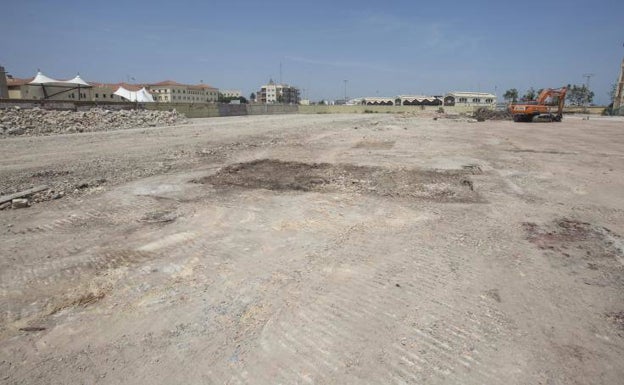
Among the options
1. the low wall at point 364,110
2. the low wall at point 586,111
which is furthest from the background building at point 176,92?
the low wall at point 586,111

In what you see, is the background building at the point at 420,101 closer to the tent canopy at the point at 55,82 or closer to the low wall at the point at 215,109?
the low wall at the point at 215,109

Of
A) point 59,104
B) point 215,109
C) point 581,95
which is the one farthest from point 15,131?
point 581,95

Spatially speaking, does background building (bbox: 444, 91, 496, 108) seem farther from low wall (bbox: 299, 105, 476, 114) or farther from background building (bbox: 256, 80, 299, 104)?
background building (bbox: 256, 80, 299, 104)

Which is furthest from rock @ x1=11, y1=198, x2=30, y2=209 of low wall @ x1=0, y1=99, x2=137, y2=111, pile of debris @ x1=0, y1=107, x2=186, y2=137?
low wall @ x1=0, y1=99, x2=137, y2=111

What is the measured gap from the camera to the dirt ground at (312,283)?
277 centimetres

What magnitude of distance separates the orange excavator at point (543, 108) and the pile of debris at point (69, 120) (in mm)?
30372

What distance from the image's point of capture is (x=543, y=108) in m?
31.9

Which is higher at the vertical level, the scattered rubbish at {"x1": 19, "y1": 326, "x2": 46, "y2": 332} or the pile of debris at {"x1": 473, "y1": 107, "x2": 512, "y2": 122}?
the pile of debris at {"x1": 473, "y1": 107, "x2": 512, "y2": 122}

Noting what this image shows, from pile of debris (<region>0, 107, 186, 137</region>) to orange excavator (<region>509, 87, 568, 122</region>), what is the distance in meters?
30.4

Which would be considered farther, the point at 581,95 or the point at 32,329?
the point at 581,95

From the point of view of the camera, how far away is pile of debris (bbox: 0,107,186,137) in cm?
2072

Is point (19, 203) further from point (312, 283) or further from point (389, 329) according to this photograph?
point (389, 329)

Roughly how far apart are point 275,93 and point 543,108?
14135 cm

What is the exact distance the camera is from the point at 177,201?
22.9 feet
